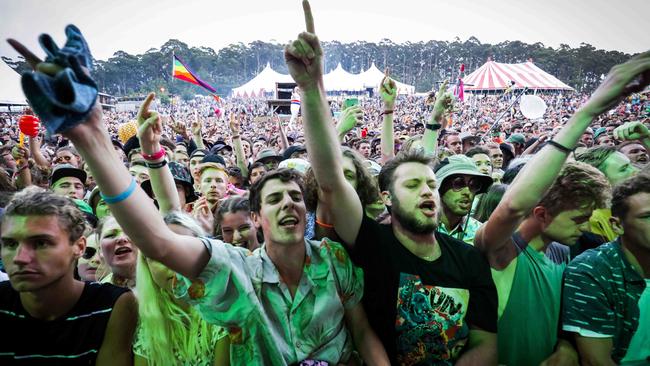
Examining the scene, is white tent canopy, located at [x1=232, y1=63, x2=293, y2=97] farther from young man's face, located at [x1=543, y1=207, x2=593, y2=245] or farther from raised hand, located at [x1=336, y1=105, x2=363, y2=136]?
young man's face, located at [x1=543, y1=207, x2=593, y2=245]

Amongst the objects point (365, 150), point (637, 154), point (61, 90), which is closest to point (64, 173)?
point (61, 90)

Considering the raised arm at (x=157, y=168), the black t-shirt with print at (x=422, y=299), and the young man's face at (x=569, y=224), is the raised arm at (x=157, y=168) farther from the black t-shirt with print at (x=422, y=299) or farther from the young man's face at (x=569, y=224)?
the young man's face at (x=569, y=224)

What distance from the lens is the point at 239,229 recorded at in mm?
3031

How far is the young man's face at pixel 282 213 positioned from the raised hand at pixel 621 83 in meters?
1.44

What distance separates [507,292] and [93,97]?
2.07m

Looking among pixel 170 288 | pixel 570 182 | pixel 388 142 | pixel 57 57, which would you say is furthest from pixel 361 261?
pixel 388 142

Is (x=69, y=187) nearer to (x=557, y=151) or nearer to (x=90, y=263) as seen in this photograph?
(x=90, y=263)

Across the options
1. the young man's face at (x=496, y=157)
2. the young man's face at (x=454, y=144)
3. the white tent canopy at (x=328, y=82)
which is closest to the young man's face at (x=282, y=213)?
the young man's face at (x=496, y=157)

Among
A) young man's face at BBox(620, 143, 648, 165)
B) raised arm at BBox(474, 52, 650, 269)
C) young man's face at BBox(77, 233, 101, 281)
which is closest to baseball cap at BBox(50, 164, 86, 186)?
→ young man's face at BBox(77, 233, 101, 281)

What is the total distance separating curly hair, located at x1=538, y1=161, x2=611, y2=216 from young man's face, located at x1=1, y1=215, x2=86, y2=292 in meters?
2.46

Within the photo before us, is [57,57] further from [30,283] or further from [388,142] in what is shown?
[388,142]

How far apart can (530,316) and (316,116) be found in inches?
59.7

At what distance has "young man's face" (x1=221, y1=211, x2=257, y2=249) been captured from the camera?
3.03 meters

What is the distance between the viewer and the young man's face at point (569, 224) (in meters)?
2.15
